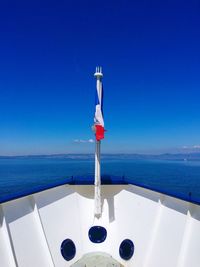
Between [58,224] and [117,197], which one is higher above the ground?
[117,197]

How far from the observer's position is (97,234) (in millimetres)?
7789

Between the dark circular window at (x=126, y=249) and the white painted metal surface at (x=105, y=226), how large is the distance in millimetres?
123

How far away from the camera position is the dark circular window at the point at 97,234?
771cm

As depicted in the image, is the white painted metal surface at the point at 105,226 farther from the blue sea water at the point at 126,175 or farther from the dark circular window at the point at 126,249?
the blue sea water at the point at 126,175

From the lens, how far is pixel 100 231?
25.7 feet

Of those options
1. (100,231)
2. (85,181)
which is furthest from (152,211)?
(85,181)

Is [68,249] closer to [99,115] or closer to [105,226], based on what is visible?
[105,226]

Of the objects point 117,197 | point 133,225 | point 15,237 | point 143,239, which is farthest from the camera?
point 117,197

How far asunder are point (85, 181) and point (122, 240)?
2353 mm

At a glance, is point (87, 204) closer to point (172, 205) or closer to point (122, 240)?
point (122, 240)

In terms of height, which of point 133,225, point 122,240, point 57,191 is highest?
point 57,191

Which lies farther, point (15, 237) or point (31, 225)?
point (31, 225)

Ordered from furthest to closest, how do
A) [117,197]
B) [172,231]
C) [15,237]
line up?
1. [117,197]
2. [172,231]
3. [15,237]

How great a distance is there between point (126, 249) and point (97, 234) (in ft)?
3.54
